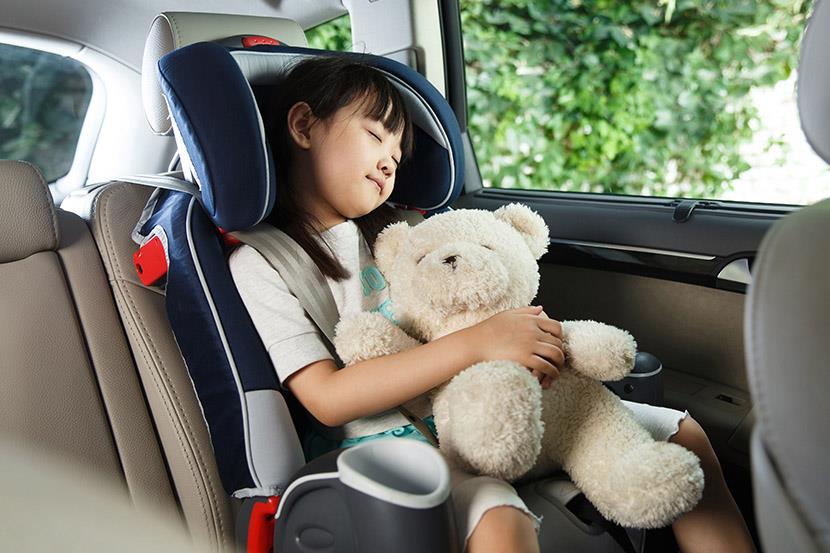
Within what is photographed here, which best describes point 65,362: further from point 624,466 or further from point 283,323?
point 624,466

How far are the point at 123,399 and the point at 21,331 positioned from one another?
0.20 metres

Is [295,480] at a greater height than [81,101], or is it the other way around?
[81,101]

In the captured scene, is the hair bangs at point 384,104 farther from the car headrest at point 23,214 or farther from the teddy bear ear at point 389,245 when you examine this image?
the car headrest at point 23,214

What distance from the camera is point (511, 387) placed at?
1062 mm

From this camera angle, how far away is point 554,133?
274 cm

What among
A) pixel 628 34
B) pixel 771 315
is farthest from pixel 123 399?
pixel 628 34

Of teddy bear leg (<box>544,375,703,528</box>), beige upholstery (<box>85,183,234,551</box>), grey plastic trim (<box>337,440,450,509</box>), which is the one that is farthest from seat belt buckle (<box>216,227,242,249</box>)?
teddy bear leg (<box>544,375,703,528</box>)

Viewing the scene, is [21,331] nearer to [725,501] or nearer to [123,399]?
[123,399]

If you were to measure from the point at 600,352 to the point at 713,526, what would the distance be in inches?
12.2

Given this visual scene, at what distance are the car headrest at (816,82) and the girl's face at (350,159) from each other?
79 cm

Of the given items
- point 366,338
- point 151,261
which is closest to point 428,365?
point 366,338

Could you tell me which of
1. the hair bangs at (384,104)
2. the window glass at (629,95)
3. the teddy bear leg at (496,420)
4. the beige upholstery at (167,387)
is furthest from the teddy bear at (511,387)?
the window glass at (629,95)

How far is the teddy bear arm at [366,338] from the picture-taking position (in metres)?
1.24

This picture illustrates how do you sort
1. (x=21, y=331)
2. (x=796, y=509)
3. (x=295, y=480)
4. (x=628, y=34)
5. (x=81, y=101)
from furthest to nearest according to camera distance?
1. (x=628, y=34)
2. (x=81, y=101)
3. (x=21, y=331)
4. (x=295, y=480)
5. (x=796, y=509)
